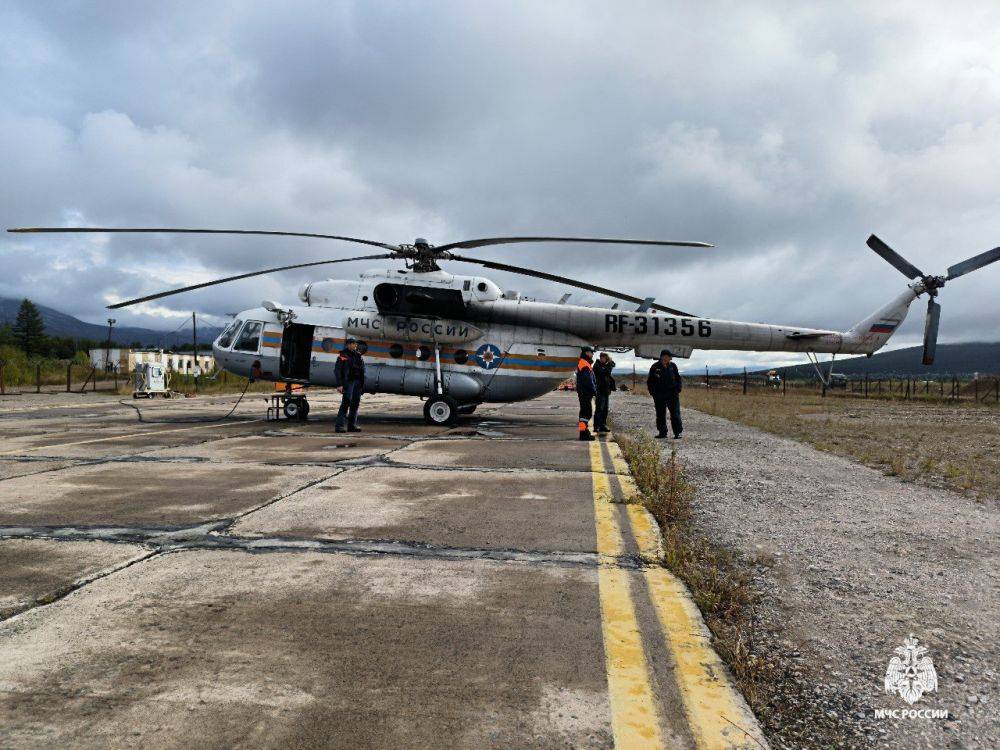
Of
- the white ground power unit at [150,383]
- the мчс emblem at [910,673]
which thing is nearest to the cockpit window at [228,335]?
the white ground power unit at [150,383]

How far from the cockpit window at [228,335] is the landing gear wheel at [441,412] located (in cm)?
507

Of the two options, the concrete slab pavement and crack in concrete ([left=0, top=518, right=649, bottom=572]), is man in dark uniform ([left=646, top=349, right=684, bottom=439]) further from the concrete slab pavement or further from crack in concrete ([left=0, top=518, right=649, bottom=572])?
crack in concrete ([left=0, top=518, right=649, bottom=572])

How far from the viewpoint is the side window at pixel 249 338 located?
46.0 feet

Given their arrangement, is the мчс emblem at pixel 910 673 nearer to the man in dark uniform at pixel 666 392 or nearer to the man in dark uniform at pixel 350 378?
the man in dark uniform at pixel 666 392

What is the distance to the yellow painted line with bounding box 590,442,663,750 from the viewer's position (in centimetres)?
192

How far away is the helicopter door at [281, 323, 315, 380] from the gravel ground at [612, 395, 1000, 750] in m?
9.99

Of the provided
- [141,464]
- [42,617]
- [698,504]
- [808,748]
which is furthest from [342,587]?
[141,464]

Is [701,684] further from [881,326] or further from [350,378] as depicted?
[881,326]

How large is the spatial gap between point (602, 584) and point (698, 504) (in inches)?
93.3

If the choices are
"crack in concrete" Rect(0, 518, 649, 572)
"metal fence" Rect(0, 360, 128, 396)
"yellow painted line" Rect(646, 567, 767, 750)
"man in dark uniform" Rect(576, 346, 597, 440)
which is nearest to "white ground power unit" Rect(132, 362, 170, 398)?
"metal fence" Rect(0, 360, 128, 396)

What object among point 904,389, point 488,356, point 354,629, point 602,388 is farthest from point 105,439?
point 904,389

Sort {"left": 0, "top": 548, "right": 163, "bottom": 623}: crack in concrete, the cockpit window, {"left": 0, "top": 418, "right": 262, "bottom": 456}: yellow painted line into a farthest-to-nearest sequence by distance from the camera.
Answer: the cockpit window
{"left": 0, "top": 418, "right": 262, "bottom": 456}: yellow painted line
{"left": 0, "top": 548, "right": 163, "bottom": 623}: crack in concrete

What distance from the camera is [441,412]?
13461 millimetres

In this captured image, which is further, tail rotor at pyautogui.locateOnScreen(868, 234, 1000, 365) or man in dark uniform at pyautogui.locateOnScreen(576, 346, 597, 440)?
tail rotor at pyautogui.locateOnScreen(868, 234, 1000, 365)
